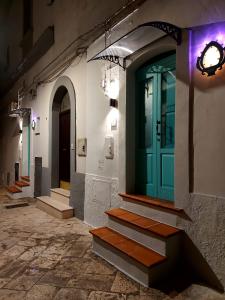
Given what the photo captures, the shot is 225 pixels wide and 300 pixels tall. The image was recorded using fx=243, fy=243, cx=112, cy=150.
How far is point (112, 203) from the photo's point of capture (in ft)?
14.4

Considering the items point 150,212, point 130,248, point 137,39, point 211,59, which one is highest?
point 137,39

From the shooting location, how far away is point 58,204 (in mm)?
5996

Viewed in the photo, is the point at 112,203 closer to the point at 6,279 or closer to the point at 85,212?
the point at 85,212

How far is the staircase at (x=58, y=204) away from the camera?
18.0 ft

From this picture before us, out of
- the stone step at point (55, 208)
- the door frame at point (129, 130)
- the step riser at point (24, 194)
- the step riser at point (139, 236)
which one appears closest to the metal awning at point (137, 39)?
the door frame at point (129, 130)

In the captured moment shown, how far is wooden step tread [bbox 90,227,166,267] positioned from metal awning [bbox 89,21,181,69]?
106 inches

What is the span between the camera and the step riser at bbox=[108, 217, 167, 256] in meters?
2.98

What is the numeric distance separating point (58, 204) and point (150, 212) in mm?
3130

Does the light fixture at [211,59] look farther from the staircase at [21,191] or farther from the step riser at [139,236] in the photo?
the staircase at [21,191]

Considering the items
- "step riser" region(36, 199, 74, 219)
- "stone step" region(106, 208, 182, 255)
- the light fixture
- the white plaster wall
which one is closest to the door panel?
the white plaster wall

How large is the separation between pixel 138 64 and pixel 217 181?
7.70ft

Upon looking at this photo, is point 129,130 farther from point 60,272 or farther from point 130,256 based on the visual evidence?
point 60,272

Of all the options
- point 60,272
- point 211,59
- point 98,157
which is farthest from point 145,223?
point 211,59

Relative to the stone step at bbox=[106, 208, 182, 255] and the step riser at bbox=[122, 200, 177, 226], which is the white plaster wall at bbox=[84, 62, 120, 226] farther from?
the stone step at bbox=[106, 208, 182, 255]
